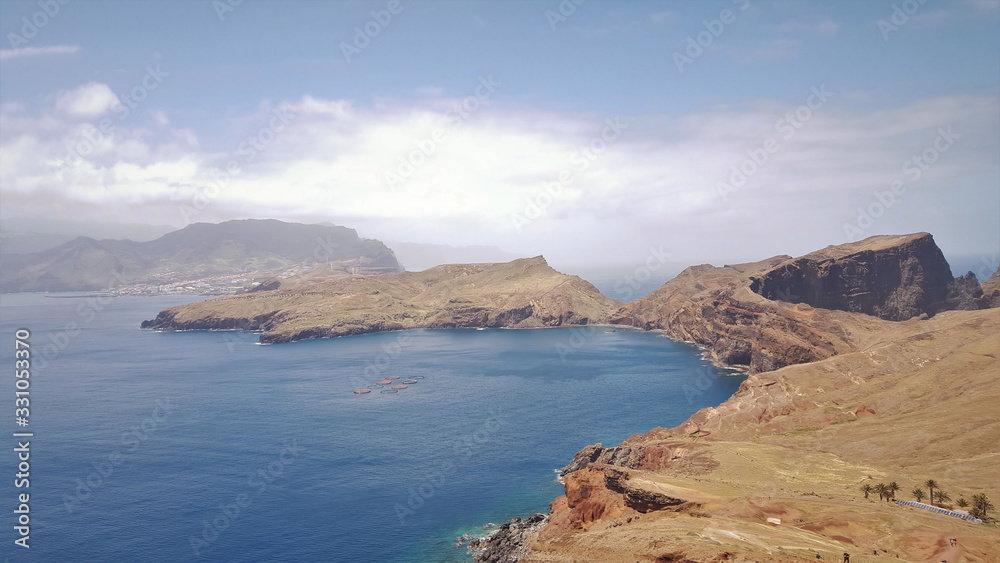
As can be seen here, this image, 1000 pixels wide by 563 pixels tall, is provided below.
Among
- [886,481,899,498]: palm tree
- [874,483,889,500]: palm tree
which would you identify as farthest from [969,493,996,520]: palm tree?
[874,483,889,500]: palm tree

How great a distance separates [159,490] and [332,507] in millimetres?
34466

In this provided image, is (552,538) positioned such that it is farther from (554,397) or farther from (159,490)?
(554,397)

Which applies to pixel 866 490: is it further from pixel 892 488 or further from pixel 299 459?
pixel 299 459

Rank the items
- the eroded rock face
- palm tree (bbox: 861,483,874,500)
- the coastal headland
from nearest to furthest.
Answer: the coastal headland < palm tree (bbox: 861,483,874,500) < the eroded rock face

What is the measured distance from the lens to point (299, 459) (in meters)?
123

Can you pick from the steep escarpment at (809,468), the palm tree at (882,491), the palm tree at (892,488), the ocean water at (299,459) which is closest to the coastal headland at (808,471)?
the steep escarpment at (809,468)

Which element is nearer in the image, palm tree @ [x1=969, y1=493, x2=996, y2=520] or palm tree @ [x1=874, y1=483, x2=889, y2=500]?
palm tree @ [x1=969, y1=493, x2=996, y2=520]


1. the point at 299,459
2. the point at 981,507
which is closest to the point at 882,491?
the point at 981,507

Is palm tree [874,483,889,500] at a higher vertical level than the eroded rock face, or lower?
higher

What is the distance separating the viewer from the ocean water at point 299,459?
88188mm

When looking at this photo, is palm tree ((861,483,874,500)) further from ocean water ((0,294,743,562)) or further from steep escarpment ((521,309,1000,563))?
ocean water ((0,294,743,562))

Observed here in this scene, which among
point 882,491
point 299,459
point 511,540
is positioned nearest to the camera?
point 882,491

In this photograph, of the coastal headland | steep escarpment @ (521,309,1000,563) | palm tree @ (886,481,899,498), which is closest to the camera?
the coastal headland

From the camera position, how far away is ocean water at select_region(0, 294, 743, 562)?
289ft
